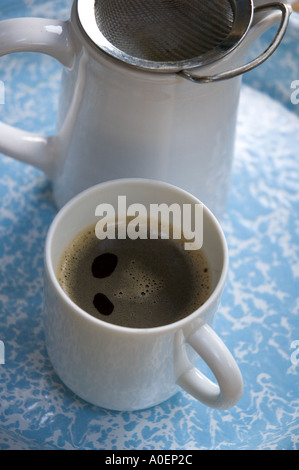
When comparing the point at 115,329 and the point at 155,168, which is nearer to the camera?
the point at 115,329

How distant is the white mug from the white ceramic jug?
0.04 meters

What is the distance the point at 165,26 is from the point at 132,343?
312mm

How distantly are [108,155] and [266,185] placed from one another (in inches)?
10.0

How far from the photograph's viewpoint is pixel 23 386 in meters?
0.71

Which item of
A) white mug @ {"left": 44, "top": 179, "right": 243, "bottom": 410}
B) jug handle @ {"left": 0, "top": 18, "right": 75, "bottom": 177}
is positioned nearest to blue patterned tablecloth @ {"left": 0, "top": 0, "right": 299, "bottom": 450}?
white mug @ {"left": 44, "top": 179, "right": 243, "bottom": 410}

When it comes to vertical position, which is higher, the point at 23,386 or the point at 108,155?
the point at 108,155

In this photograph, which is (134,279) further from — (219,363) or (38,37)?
(38,37)

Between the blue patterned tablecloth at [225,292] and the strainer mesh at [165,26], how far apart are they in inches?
9.6

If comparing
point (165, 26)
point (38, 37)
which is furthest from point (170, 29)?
point (38, 37)

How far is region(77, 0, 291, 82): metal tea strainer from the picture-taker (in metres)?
0.65

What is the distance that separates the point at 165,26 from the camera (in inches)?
27.5
